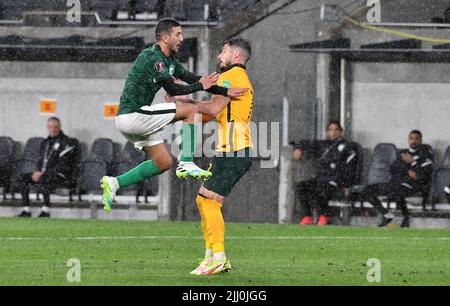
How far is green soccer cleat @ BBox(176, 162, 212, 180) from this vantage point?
11.1 metres

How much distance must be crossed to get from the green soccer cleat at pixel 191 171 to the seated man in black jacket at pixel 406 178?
10747 millimetres

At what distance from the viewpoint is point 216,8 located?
25.3 m

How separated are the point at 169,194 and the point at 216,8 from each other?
4673 mm

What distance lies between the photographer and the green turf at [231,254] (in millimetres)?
10703

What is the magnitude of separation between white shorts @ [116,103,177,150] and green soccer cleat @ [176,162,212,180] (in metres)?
0.42

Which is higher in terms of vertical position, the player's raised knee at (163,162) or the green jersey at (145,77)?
the green jersey at (145,77)

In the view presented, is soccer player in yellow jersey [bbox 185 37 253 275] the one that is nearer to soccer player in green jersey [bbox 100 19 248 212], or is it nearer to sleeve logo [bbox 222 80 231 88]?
sleeve logo [bbox 222 80 231 88]

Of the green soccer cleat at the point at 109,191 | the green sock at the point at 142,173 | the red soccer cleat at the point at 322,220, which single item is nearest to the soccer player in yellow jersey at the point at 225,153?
the green sock at the point at 142,173

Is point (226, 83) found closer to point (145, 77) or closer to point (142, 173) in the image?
point (145, 77)

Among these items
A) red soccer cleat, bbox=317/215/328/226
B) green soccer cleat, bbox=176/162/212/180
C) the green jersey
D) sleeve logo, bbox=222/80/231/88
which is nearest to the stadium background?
red soccer cleat, bbox=317/215/328/226

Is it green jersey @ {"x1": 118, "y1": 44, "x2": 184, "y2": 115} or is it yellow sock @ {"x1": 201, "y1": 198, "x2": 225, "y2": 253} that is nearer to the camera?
yellow sock @ {"x1": 201, "y1": 198, "x2": 225, "y2": 253}

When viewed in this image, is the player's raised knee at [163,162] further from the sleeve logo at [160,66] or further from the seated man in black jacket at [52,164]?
the seated man in black jacket at [52,164]

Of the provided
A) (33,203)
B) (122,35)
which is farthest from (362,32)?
(33,203)
